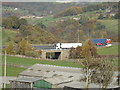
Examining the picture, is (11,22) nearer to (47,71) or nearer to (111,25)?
(111,25)

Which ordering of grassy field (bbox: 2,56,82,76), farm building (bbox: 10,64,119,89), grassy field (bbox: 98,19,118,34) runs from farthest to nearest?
1. grassy field (bbox: 98,19,118,34)
2. grassy field (bbox: 2,56,82,76)
3. farm building (bbox: 10,64,119,89)

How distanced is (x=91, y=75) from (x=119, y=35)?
19.1 meters

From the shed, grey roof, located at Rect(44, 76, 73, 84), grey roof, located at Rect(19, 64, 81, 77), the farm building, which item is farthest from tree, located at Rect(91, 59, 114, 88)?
grey roof, located at Rect(19, 64, 81, 77)

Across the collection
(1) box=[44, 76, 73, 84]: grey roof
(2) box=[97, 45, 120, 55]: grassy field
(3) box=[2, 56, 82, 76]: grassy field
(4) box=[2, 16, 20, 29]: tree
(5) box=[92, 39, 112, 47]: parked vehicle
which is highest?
(4) box=[2, 16, 20, 29]: tree

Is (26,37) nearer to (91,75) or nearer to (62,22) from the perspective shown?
(62,22)

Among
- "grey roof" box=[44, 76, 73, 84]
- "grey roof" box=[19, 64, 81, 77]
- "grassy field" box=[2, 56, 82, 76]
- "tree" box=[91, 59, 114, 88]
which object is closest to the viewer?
"tree" box=[91, 59, 114, 88]

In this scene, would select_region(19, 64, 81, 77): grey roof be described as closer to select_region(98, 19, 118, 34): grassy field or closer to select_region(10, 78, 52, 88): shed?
select_region(10, 78, 52, 88): shed

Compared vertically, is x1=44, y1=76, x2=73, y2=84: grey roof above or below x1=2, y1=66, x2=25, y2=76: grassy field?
below

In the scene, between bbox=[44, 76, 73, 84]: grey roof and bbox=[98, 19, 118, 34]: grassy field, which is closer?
bbox=[44, 76, 73, 84]: grey roof

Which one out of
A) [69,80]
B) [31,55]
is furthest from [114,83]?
[31,55]

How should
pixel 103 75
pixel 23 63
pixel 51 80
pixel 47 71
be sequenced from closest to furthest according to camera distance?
pixel 103 75
pixel 51 80
pixel 47 71
pixel 23 63

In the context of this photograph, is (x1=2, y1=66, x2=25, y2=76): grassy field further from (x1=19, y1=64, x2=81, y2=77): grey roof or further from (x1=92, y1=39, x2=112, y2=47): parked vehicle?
(x1=92, y1=39, x2=112, y2=47): parked vehicle

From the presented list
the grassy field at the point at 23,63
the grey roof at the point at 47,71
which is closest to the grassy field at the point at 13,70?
the grassy field at the point at 23,63

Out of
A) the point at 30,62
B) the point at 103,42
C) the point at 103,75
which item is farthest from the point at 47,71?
the point at 103,42
